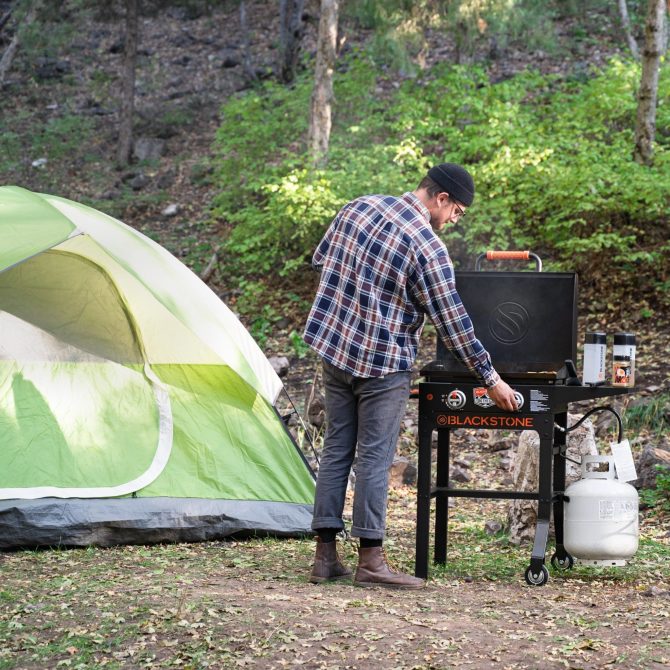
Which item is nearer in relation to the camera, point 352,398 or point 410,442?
point 352,398

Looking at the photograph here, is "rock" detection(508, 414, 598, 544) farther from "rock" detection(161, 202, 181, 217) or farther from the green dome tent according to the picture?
"rock" detection(161, 202, 181, 217)

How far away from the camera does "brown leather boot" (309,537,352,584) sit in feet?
12.9

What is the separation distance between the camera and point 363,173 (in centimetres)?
1098

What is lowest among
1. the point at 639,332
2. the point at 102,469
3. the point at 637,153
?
the point at 102,469

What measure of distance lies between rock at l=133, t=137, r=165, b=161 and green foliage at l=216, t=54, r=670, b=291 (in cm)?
481

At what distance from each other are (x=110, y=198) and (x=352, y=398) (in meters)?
13.3

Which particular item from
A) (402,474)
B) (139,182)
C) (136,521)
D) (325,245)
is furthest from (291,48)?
(325,245)

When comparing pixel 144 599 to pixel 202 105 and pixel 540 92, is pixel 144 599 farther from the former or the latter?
pixel 202 105

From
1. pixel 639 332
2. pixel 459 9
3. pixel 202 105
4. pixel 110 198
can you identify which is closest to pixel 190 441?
pixel 639 332

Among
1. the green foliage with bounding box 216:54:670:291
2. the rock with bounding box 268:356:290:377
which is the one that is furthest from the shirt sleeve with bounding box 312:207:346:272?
the green foliage with bounding box 216:54:670:291

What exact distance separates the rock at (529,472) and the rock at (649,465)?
1.01 meters

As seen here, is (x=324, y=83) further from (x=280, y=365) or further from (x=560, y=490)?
(x=560, y=490)

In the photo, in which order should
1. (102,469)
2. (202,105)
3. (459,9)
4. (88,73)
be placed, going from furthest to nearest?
(88,73) → (202,105) → (459,9) → (102,469)

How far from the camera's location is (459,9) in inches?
508
